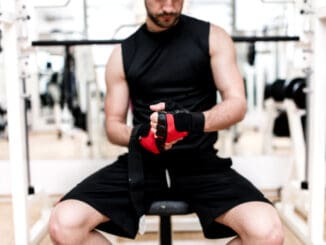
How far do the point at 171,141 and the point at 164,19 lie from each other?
539mm

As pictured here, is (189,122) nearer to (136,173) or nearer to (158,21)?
(136,173)

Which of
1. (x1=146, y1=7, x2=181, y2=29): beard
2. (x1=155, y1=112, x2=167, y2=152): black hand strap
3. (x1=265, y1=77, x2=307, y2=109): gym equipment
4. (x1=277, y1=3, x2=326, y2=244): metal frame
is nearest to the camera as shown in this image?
(x1=155, y1=112, x2=167, y2=152): black hand strap

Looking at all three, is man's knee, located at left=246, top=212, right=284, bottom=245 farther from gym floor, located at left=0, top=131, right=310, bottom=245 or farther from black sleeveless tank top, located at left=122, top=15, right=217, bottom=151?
gym floor, located at left=0, top=131, right=310, bottom=245

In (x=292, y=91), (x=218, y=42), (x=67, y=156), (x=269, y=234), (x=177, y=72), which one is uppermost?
(x=218, y=42)

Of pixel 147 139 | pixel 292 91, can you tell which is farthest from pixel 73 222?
pixel 292 91

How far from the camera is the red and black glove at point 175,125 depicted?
4.42ft

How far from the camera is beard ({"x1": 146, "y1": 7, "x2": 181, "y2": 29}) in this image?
1.63m

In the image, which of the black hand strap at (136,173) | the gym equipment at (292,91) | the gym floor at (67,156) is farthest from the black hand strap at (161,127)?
the gym equipment at (292,91)

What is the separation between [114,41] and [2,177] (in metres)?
1.48

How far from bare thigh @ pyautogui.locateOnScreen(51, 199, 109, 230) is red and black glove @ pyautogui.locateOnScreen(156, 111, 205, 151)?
13.8 inches

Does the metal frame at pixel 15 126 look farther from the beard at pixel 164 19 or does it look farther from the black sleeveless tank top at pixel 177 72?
the beard at pixel 164 19

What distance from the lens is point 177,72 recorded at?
1646 millimetres

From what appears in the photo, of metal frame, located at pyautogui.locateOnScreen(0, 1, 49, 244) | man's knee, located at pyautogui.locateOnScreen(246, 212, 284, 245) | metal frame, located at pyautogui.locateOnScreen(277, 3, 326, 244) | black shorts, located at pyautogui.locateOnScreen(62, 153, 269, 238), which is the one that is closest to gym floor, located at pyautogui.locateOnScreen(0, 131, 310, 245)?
metal frame, located at pyautogui.locateOnScreen(277, 3, 326, 244)

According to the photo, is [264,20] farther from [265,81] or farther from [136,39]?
[136,39]
